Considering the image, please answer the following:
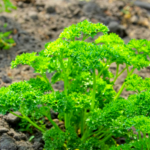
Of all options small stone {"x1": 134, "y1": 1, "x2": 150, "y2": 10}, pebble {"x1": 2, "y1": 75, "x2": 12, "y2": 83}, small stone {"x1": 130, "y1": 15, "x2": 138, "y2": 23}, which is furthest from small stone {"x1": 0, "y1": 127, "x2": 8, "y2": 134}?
small stone {"x1": 134, "y1": 1, "x2": 150, "y2": 10}

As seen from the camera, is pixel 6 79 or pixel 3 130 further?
pixel 6 79

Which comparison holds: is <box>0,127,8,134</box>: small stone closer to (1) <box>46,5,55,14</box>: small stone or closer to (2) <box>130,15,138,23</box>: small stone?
(1) <box>46,5,55,14</box>: small stone

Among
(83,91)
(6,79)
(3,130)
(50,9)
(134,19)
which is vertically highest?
(134,19)

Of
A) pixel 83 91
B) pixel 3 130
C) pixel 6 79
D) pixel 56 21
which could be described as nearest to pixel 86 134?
pixel 83 91

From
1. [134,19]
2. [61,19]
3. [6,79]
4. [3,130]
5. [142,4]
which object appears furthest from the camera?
[142,4]

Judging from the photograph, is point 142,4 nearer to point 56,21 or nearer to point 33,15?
point 56,21

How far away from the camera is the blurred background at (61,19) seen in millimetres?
4723

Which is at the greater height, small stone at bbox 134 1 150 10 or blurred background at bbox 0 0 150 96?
small stone at bbox 134 1 150 10

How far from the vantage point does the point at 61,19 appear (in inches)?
222

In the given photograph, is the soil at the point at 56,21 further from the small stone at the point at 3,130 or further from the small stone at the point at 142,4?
the small stone at the point at 3,130

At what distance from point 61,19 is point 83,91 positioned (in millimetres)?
3167

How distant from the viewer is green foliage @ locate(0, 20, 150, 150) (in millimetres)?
2176

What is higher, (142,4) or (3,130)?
(142,4)

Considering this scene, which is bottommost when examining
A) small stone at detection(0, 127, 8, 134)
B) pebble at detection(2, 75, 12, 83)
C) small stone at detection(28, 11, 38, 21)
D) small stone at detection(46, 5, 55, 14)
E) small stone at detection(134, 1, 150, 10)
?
small stone at detection(0, 127, 8, 134)
